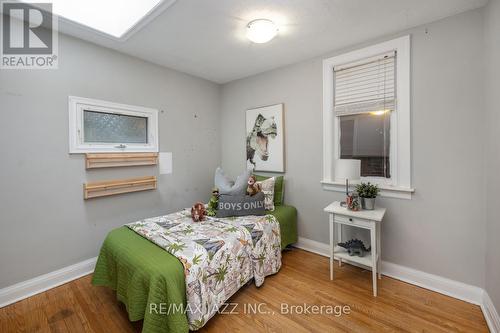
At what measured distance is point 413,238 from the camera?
2092 mm

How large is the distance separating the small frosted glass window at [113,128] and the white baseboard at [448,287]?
3126 mm

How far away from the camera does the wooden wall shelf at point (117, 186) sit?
2.27 m

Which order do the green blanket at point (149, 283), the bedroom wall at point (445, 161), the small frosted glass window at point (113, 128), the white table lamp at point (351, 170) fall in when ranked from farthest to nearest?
the small frosted glass window at point (113, 128) → the white table lamp at point (351, 170) → the bedroom wall at point (445, 161) → the green blanket at point (149, 283)

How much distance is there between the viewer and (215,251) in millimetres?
1686

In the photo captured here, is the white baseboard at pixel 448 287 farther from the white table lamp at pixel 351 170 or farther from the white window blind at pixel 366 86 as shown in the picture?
the white window blind at pixel 366 86

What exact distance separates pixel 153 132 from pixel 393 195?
283 centimetres

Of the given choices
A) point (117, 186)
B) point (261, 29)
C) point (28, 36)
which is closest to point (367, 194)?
point (261, 29)

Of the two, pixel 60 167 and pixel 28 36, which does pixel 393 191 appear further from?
pixel 28 36

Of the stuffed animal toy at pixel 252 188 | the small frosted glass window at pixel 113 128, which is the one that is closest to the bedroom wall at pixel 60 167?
the small frosted glass window at pixel 113 128

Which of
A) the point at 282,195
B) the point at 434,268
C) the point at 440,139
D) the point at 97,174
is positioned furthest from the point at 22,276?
the point at 440,139

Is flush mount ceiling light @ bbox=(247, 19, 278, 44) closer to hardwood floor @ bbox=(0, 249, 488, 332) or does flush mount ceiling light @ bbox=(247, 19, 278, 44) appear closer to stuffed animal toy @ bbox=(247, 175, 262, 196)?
stuffed animal toy @ bbox=(247, 175, 262, 196)

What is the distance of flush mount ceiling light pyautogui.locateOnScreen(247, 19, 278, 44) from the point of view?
1.90 metres

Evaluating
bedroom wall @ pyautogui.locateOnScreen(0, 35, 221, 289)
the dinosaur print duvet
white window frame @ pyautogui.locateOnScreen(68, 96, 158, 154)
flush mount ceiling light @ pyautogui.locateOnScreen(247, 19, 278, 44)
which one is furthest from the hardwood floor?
flush mount ceiling light @ pyautogui.locateOnScreen(247, 19, 278, 44)

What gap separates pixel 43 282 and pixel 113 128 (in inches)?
63.7
